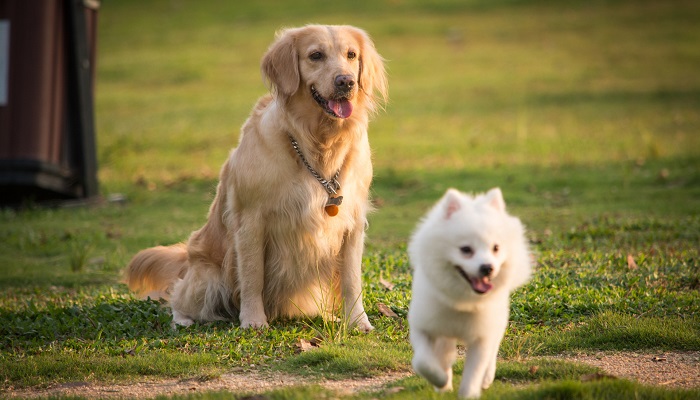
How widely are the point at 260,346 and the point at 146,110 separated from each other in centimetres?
2021

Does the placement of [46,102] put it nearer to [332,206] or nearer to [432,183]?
[432,183]

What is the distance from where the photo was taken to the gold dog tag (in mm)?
6562

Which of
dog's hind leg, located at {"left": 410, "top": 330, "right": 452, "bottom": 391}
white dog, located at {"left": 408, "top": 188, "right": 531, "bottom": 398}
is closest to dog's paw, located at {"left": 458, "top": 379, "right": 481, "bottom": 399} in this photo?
white dog, located at {"left": 408, "top": 188, "right": 531, "bottom": 398}

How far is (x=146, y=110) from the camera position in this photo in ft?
83.2

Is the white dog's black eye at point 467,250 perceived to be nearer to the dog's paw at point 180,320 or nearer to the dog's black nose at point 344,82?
the dog's black nose at point 344,82

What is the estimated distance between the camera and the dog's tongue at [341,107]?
21.3ft

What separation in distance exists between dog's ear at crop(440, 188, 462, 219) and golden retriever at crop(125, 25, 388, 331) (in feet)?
Answer: 6.87

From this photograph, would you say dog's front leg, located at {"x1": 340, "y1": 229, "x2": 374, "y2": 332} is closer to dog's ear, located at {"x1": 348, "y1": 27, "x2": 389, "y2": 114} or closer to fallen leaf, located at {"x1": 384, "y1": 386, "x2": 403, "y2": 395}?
dog's ear, located at {"x1": 348, "y1": 27, "x2": 389, "y2": 114}

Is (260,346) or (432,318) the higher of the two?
(432,318)

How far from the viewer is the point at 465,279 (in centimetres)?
450

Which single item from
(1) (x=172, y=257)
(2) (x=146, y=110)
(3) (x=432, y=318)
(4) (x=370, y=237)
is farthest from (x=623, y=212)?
(2) (x=146, y=110)

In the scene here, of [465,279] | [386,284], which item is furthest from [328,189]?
[465,279]

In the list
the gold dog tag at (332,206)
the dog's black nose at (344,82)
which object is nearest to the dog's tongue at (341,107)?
the dog's black nose at (344,82)

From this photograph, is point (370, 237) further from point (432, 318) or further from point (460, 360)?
point (432, 318)
